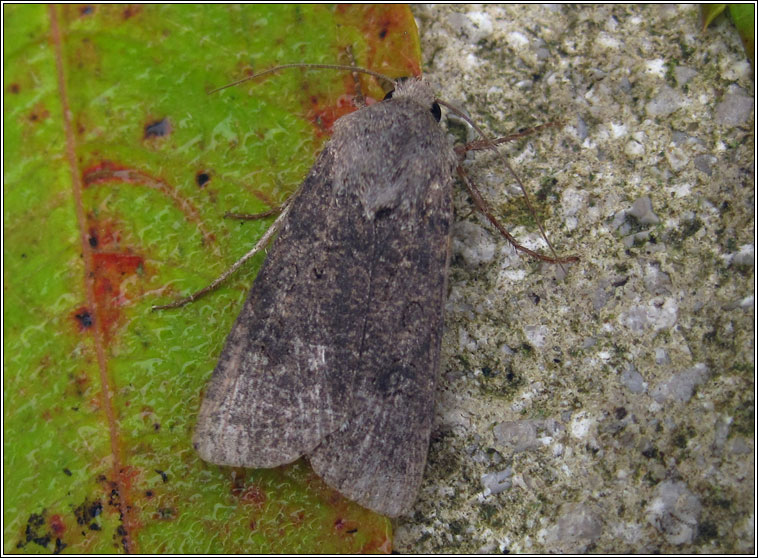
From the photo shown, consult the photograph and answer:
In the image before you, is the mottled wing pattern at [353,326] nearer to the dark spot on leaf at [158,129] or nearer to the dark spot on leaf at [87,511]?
the dark spot on leaf at [87,511]

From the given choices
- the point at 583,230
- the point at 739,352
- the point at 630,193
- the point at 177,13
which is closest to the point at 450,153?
the point at 583,230

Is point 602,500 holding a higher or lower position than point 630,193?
lower

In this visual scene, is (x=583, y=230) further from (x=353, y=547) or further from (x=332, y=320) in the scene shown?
(x=353, y=547)

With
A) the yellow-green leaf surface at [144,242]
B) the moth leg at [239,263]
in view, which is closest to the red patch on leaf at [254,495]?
the yellow-green leaf surface at [144,242]

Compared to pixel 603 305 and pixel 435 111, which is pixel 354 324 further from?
pixel 603 305

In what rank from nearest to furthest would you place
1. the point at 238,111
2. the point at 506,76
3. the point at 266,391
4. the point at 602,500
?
the point at 266,391, the point at 238,111, the point at 602,500, the point at 506,76

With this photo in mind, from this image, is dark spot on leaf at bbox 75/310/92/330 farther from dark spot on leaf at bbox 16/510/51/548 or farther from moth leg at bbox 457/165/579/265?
moth leg at bbox 457/165/579/265

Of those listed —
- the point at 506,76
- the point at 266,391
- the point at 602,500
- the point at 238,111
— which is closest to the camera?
the point at 266,391

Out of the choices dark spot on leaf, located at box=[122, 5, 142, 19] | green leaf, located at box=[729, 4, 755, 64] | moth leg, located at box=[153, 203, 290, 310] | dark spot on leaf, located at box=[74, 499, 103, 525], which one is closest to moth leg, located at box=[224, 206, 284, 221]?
moth leg, located at box=[153, 203, 290, 310]
